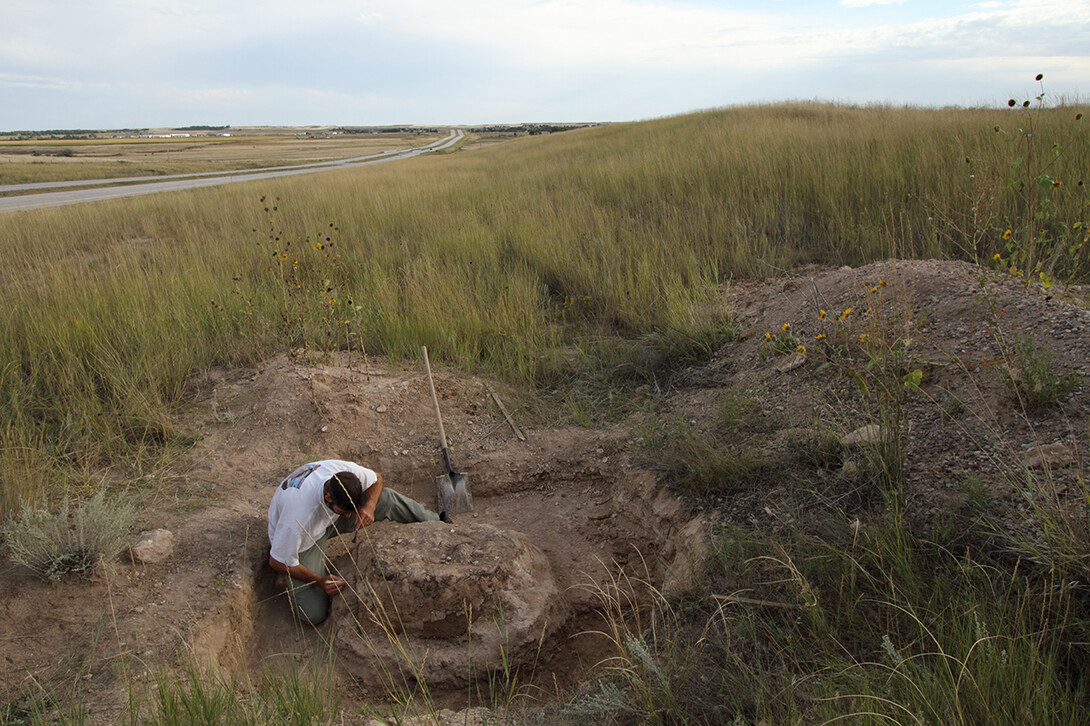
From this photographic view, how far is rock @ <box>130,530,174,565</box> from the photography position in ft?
9.95

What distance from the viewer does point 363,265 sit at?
6855mm

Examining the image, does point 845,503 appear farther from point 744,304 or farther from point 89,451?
point 89,451

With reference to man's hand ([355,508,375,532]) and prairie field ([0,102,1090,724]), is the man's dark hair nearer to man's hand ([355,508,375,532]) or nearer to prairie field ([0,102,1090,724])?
man's hand ([355,508,375,532])

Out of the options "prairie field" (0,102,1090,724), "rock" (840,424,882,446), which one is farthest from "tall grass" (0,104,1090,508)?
"rock" (840,424,882,446)

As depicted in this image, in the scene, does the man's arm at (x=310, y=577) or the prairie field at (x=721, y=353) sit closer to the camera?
the prairie field at (x=721, y=353)

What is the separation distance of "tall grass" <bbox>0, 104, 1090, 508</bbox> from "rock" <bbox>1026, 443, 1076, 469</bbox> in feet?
6.80

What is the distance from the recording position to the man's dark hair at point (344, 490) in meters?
3.21

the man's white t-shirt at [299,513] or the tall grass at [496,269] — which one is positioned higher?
the tall grass at [496,269]

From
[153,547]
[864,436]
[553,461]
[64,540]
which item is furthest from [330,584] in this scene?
[864,436]

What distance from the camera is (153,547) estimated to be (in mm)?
3080

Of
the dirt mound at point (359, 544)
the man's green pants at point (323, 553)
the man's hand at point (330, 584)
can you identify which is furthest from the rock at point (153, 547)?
the man's hand at point (330, 584)

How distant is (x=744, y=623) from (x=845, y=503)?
82cm

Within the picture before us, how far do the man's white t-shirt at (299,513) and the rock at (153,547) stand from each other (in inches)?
19.2

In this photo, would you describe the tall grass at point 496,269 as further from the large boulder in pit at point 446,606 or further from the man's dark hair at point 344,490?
the large boulder in pit at point 446,606
